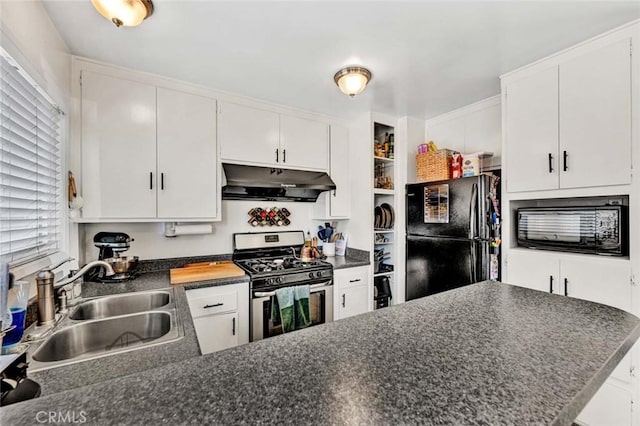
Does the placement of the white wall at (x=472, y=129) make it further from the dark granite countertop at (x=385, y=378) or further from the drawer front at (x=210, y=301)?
the drawer front at (x=210, y=301)

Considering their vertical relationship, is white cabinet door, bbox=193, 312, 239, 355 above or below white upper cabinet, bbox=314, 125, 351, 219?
below

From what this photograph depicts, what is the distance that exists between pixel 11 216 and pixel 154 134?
44.1 inches

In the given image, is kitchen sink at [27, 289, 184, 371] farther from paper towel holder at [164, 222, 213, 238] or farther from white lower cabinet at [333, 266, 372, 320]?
white lower cabinet at [333, 266, 372, 320]

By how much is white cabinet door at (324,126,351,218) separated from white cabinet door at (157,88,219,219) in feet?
3.90

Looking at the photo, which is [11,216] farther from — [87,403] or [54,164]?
[87,403]

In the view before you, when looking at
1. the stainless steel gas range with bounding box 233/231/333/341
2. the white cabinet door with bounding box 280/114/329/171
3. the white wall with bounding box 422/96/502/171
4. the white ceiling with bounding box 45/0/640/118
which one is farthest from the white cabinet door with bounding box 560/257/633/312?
the white cabinet door with bounding box 280/114/329/171

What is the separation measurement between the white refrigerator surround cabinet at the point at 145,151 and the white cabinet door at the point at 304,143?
0.66 m

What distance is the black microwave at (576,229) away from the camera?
62.7 inches

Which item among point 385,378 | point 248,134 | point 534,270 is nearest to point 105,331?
point 385,378

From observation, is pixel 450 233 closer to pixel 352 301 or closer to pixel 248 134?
pixel 352 301

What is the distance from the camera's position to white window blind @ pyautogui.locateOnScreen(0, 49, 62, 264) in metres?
1.17

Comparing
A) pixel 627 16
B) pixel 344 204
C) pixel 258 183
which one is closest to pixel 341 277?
pixel 344 204

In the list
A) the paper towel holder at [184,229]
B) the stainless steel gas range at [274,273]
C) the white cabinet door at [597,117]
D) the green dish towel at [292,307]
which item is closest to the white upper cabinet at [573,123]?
the white cabinet door at [597,117]

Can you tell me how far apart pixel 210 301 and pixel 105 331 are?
719 mm
